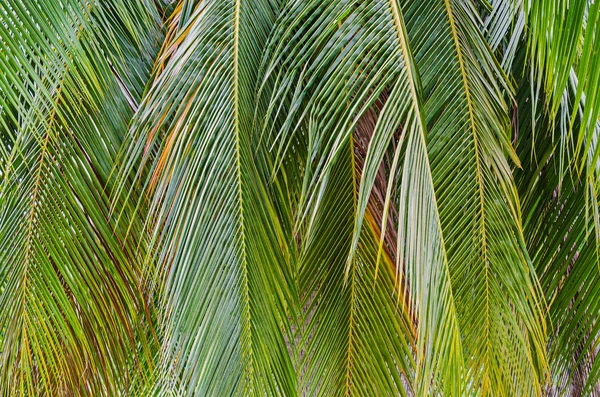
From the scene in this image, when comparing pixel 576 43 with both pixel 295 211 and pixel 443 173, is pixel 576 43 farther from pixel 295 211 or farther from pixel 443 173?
pixel 295 211

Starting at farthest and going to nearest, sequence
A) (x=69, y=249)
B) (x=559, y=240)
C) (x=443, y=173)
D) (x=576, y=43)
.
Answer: (x=559, y=240) < (x=69, y=249) < (x=443, y=173) < (x=576, y=43)

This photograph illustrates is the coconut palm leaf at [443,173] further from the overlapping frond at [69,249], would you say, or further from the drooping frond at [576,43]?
the overlapping frond at [69,249]

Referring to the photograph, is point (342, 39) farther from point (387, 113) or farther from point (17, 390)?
point (17, 390)

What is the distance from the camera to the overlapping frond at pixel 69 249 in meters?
1.69

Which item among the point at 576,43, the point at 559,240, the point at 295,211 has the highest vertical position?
the point at 576,43

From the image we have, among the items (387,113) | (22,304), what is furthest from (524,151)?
(22,304)

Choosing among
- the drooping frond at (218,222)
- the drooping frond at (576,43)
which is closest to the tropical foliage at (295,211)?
the drooping frond at (218,222)

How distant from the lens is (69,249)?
174 centimetres

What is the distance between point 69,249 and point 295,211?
0.70 meters

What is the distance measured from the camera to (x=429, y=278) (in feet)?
4.31

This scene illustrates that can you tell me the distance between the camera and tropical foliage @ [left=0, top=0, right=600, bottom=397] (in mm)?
1430

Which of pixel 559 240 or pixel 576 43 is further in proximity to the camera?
pixel 559 240

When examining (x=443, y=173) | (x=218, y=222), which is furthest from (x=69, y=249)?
(x=443, y=173)

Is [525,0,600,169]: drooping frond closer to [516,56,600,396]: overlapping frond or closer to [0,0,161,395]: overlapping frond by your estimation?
[516,56,600,396]: overlapping frond
